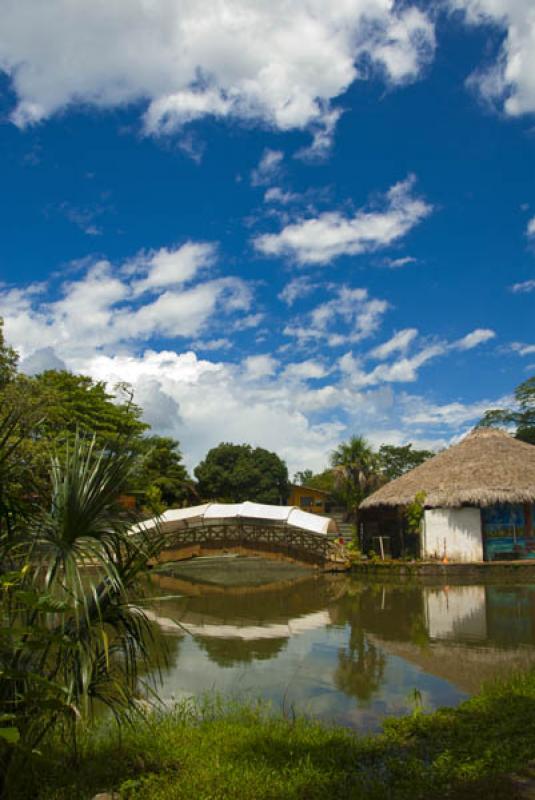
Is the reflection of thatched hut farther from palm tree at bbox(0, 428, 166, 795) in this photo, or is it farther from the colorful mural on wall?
palm tree at bbox(0, 428, 166, 795)

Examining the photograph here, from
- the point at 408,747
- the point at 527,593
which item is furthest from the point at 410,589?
the point at 408,747

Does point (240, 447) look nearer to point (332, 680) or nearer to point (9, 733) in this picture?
point (332, 680)

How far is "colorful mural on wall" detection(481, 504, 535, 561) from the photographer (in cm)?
2342

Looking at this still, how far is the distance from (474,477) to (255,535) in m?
8.64

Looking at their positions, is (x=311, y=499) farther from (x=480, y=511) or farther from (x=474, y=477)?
(x=480, y=511)

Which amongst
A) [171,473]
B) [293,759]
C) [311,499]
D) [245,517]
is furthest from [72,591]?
[311,499]

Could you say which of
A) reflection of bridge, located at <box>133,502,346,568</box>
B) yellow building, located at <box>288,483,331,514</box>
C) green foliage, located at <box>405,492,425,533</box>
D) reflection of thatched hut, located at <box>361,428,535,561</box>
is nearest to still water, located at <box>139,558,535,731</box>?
reflection of bridge, located at <box>133,502,346,568</box>

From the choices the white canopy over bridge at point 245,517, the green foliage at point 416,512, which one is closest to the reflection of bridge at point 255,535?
the white canopy over bridge at point 245,517

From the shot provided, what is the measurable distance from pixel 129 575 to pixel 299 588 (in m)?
18.3

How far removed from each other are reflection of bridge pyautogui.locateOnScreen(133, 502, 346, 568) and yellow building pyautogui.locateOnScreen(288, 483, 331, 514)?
26136mm

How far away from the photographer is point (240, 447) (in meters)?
48.1

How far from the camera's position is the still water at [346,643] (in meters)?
8.50

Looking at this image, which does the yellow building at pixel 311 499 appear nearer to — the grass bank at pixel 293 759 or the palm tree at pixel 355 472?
the palm tree at pixel 355 472

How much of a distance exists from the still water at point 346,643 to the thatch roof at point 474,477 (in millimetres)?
3896
